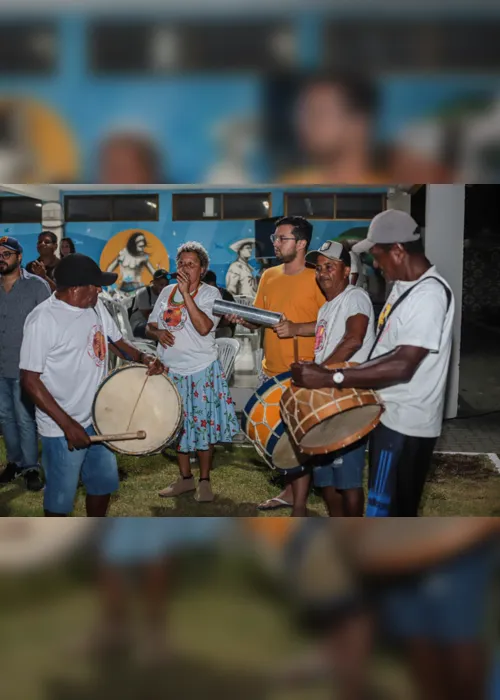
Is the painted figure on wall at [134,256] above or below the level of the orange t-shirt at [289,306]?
above

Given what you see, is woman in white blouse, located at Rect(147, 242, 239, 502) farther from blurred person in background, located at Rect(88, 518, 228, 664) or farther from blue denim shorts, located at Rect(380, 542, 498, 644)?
blue denim shorts, located at Rect(380, 542, 498, 644)

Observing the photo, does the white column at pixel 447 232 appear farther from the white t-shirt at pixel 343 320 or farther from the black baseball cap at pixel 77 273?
the black baseball cap at pixel 77 273

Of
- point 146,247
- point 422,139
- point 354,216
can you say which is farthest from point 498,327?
point 422,139

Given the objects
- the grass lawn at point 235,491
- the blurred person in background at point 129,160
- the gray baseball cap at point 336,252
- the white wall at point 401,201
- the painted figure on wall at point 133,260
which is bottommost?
the grass lawn at point 235,491

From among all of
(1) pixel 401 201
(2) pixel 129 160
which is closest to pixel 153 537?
(2) pixel 129 160

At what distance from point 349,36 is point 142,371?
99.5 inches

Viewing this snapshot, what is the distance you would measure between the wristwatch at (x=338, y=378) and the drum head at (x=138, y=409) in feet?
3.58

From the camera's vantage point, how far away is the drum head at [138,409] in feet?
11.0

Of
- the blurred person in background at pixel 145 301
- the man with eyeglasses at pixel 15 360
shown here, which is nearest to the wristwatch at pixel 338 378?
the man with eyeglasses at pixel 15 360

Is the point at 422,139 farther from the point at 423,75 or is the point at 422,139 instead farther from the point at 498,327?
the point at 498,327

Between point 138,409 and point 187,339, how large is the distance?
1.03 meters

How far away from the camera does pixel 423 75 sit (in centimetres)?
138

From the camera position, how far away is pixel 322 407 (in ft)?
9.23

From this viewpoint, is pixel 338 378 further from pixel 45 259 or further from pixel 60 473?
pixel 45 259
